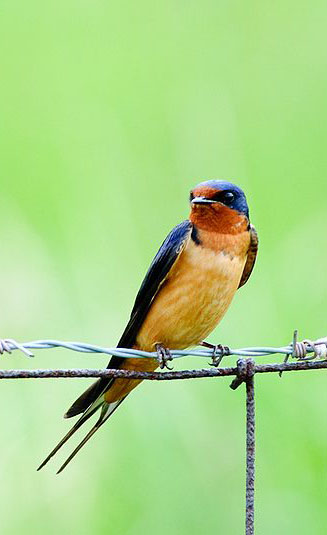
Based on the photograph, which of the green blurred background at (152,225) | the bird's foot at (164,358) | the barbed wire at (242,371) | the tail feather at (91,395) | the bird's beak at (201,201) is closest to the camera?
the barbed wire at (242,371)

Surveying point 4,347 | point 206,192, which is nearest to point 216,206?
point 206,192

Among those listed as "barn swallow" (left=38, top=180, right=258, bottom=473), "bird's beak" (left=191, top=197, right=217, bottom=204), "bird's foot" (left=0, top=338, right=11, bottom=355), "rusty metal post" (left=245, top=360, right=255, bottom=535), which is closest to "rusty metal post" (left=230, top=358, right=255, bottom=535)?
"rusty metal post" (left=245, top=360, right=255, bottom=535)

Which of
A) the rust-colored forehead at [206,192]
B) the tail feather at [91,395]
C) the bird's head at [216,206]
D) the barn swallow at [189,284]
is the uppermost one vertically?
the rust-colored forehead at [206,192]

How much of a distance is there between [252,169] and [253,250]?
1.32 meters

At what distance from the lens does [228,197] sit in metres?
2.84

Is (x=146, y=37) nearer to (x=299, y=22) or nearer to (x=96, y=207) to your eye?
(x=299, y=22)

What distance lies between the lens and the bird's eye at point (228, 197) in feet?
9.29

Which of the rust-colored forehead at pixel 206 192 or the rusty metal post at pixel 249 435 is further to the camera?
the rust-colored forehead at pixel 206 192

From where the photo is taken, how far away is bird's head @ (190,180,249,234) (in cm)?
282

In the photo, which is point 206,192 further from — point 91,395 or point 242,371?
point 242,371

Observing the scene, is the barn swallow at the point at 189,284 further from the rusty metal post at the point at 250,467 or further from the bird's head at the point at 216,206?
the rusty metal post at the point at 250,467

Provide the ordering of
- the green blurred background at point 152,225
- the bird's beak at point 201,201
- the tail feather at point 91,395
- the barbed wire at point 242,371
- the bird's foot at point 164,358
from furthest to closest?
the green blurred background at point 152,225, the bird's beak at point 201,201, the bird's foot at point 164,358, the tail feather at point 91,395, the barbed wire at point 242,371

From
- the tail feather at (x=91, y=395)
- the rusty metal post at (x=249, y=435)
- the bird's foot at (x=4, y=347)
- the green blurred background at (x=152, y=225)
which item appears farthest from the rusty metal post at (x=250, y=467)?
the green blurred background at (x=152, y=225)

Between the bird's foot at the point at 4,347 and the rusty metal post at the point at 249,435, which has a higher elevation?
the bird's foot at the point at 4,347
